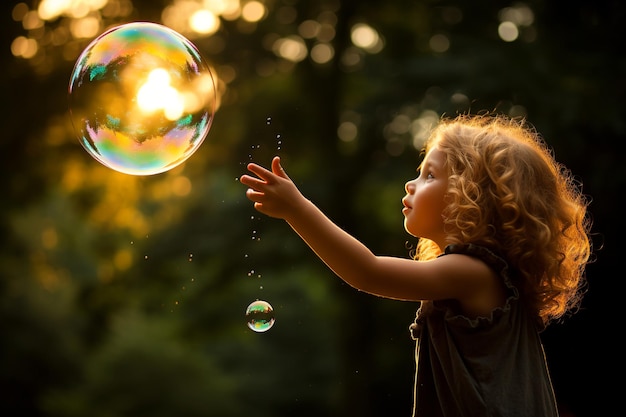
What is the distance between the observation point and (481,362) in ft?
7.98

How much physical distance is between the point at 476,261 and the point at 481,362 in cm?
28

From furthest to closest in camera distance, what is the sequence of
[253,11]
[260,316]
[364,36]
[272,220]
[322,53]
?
[322,53] < [253,11] < [364,36] < [272,220] < [260,316]

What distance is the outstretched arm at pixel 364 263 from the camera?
2412 mm

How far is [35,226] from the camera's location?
17016 mm

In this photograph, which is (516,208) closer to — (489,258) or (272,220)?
(489,258)

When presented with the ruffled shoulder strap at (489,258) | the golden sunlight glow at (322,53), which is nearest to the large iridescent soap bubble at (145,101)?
the ruffled shoulder strap at (489,258)

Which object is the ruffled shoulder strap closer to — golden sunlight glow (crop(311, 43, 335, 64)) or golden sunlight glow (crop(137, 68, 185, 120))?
golden sunlight glow (crop(137, 68, 185, 120))

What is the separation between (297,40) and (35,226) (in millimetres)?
7673

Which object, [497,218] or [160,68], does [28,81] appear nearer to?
[160,68]

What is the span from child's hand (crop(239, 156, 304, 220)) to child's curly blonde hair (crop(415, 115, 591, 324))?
0.48 meters

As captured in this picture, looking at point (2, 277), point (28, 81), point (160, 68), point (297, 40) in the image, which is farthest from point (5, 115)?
point (160, 68)

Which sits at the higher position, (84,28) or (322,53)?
(322,53)

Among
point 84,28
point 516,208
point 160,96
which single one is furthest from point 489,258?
point 84,28

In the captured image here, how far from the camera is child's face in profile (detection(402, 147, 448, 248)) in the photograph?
267 centimetres
